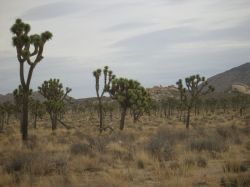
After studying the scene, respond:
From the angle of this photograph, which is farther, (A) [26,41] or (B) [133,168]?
(A) [26,41]

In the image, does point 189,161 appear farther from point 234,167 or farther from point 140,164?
point 234,167

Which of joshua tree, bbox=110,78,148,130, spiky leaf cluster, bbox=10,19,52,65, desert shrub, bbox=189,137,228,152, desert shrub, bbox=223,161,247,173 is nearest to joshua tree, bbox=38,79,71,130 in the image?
joshua tree, bbox=110,78,148,130

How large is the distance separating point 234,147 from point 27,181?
9340mm

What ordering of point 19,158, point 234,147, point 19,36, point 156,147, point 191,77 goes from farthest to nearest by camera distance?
point 191,77
point 19,36
point 234,147
point 156,147
point 19,158

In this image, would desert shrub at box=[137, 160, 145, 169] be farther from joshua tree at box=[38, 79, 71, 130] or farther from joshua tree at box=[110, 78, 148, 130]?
joshua tree at box=[38, 79, 71, 130]

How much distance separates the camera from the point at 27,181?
7.94 meters

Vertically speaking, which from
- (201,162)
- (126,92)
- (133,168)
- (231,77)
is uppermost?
(231,77)

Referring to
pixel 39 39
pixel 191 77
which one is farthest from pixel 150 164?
pixel 191 77

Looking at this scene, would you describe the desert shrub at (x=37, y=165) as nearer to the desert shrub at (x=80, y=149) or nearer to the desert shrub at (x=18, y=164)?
the desert shrub at (x=18, y=164)

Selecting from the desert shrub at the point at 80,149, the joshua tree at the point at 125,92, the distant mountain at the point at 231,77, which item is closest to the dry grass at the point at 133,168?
the desert shrub at the point at 80,149

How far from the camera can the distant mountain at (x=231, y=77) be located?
167625 millimetres

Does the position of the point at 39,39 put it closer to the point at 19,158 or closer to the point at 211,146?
the point at 19,158

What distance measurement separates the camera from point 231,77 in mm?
177625

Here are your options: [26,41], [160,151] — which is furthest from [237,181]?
[26,41]
